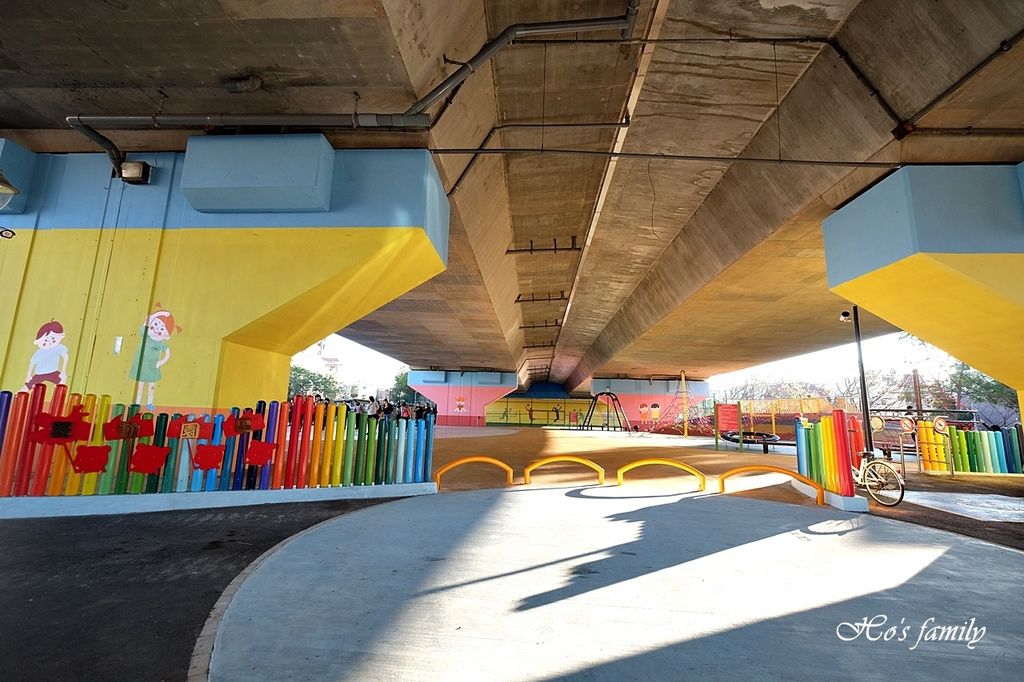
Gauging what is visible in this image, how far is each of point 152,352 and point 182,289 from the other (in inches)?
43.5

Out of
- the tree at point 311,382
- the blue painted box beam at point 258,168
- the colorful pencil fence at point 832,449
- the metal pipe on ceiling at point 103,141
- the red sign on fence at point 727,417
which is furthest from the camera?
the tree at point 311,382

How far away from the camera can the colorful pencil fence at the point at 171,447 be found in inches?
246

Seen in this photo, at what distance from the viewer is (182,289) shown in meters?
7.35

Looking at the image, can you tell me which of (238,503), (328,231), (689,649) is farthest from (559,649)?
(328,231)

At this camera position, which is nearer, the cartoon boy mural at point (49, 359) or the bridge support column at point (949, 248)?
→ the bridge support column at point (949, 248)

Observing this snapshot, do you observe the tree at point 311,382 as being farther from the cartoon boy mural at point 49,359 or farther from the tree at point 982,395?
the tree at point 982,395

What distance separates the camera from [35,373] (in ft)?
23.5

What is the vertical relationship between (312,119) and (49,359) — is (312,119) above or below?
above

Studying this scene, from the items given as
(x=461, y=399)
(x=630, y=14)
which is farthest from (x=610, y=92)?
(x=461, y=399)

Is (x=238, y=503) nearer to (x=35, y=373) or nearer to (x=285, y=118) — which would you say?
(x=35, y=373)

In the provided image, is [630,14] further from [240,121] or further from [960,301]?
[960,301]

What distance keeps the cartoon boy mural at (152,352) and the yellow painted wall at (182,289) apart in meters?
0.09

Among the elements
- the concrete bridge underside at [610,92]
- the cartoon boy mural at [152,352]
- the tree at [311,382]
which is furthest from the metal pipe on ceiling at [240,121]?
the tree at [311,382]

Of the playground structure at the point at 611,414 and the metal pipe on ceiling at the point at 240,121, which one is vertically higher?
the metal pipe on ceiling at the point at 240,121
